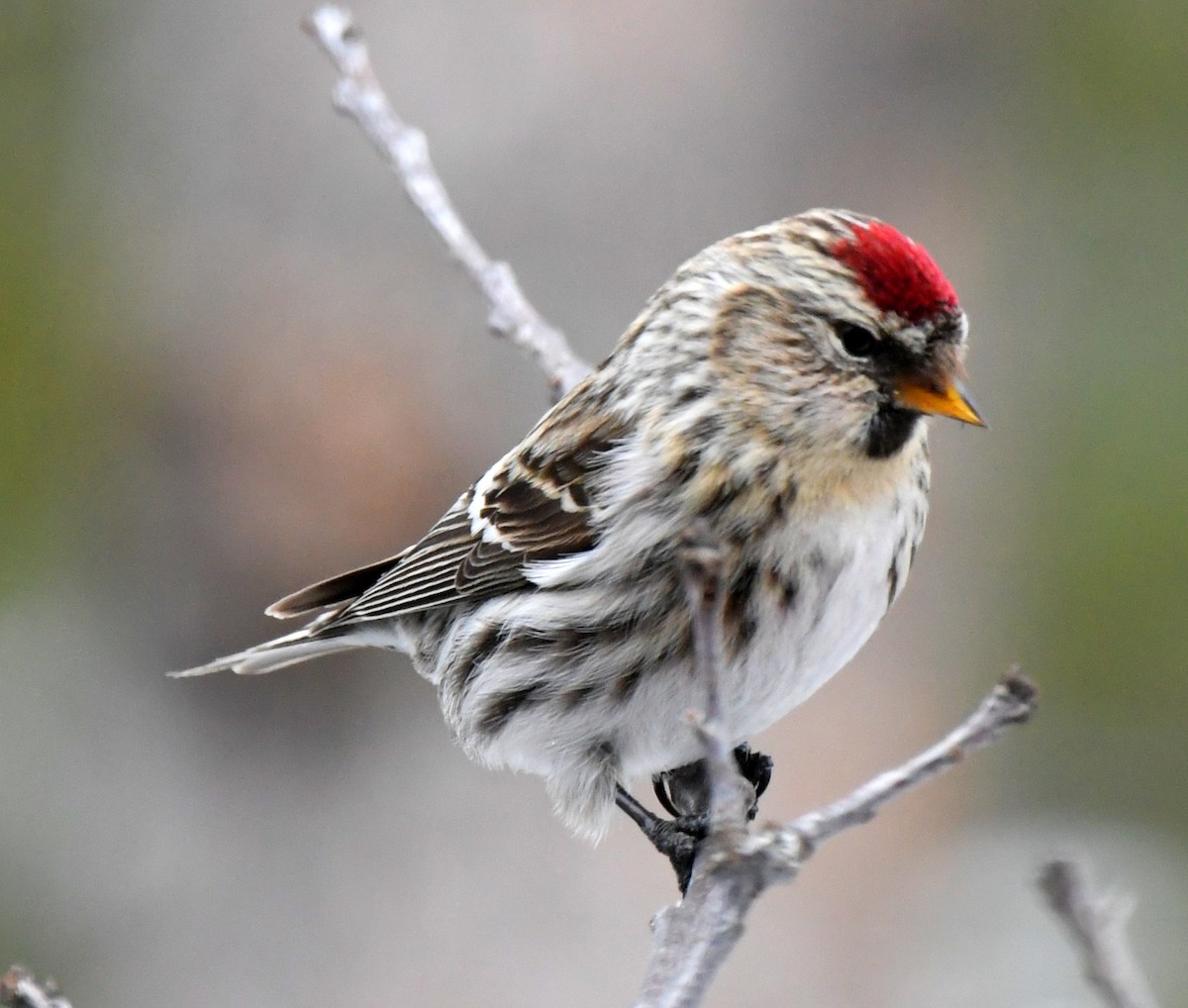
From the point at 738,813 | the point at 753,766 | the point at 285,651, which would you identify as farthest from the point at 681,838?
the point at 285,651

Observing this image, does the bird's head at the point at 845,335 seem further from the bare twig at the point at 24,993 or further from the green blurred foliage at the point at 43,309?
the green blurred foliage at the point at 43,309

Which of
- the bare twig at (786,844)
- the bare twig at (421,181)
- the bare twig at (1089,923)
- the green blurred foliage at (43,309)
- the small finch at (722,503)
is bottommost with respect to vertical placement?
the bare twig at (1089,923)

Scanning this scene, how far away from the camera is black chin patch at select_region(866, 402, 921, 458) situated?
194 cm

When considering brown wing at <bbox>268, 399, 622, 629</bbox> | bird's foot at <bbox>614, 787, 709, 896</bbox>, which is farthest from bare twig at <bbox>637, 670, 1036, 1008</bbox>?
brown wing at <bbox>268, 399, 622, 629</bbox>

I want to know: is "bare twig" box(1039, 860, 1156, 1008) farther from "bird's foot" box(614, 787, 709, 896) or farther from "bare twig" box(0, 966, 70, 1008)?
"bird's foot" box(614, 787, 709, 896)

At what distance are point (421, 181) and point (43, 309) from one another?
2.26 metres

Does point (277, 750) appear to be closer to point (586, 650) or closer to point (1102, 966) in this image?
point (586, 650)

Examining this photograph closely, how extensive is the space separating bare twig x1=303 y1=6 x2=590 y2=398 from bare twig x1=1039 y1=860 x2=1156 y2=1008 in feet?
5.48

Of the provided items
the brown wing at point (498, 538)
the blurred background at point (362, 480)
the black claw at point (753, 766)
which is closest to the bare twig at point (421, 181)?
the brown wing at point (498, 538)

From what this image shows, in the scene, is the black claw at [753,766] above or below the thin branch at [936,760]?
above

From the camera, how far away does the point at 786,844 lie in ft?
4.12

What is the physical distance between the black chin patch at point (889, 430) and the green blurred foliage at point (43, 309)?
8.57 ft

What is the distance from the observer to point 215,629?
12.3 ft

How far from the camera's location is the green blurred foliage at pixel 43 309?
415 centimetres
